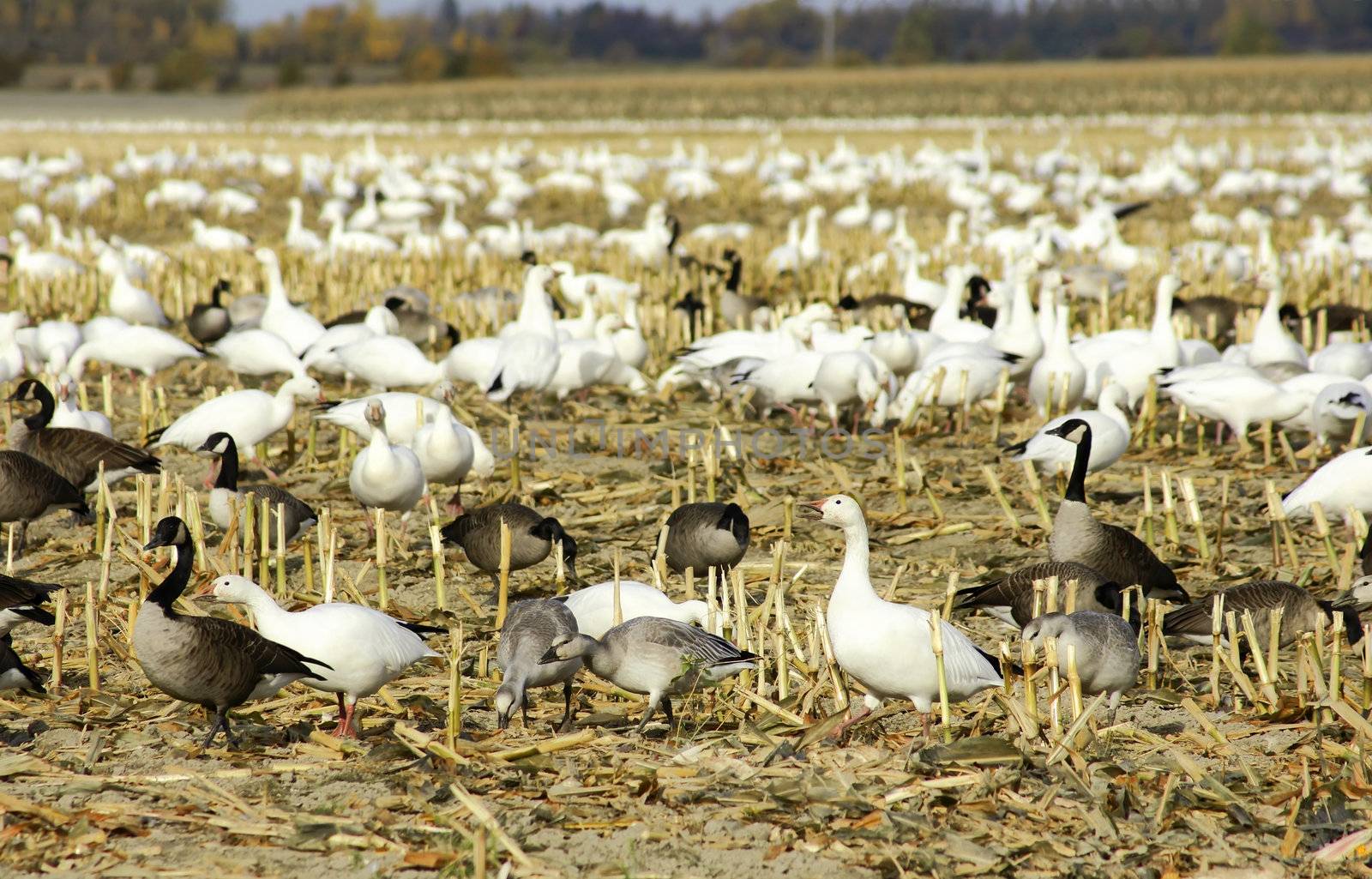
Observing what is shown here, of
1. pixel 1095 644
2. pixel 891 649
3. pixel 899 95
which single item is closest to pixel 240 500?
pixel 891 649

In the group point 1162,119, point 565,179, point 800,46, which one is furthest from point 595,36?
point 565,179

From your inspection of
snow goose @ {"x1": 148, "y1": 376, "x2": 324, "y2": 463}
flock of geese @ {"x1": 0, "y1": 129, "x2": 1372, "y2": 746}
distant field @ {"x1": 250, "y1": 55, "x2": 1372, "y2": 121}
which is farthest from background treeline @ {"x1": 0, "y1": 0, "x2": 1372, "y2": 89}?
snow goose @ {"x1": 148, "y1": 376, "x2": 324, "y2": 463}

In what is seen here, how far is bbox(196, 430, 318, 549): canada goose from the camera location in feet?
24.1

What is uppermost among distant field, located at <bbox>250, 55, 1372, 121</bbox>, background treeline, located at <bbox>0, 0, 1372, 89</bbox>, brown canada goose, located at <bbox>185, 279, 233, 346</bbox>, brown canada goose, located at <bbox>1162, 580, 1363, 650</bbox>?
background treeline, located at <bbox>0, 0, 1372, 89</bbox>

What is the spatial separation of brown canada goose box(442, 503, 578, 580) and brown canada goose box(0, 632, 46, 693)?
7.31 ft

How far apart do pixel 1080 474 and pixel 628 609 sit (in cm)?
248

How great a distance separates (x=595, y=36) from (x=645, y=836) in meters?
154

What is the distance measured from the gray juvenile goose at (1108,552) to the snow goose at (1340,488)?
1212mm

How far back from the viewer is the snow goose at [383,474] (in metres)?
7.46

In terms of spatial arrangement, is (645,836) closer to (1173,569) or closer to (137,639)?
(137,639)

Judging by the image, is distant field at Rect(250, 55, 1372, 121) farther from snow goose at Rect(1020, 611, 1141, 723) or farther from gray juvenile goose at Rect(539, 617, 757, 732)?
gray juvenile goose at Rect(539, 617, 757, 732)

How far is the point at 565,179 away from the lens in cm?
2958

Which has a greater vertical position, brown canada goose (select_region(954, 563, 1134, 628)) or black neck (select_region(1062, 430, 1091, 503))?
black neck (select_region(1062, 430, 1091, 503))

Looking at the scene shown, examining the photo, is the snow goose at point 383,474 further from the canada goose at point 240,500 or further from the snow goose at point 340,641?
the snow goose at point 340,641
